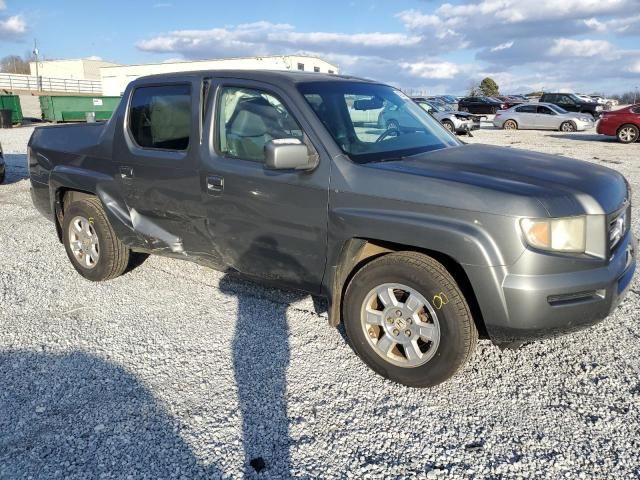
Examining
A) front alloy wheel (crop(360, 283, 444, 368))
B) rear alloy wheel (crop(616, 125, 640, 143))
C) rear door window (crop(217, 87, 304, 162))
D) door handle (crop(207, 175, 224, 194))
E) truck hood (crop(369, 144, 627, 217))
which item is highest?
rear door window (crop(217, 87, 304, 162))

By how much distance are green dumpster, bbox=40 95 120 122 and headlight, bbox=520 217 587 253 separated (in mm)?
29602

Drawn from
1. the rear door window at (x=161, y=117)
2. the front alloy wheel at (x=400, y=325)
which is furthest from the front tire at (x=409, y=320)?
the rear door window at (x=161, y=117)

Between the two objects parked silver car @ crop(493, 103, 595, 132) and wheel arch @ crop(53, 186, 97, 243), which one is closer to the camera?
wheel arch @ crop(53, 186, 97, 243)

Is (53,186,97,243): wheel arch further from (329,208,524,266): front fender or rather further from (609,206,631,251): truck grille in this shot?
(609,206,631,251): truck grille

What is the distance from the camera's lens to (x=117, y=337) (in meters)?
4.04

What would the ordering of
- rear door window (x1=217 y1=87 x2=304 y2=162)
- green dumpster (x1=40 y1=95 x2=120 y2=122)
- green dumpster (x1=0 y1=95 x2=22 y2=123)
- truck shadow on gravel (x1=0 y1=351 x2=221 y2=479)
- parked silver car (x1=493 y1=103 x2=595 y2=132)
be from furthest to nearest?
green dumpster (x1=40 y1=95 x2=120 y2=122) → green dumpster (x1=0 y1=95 x2=22 y2=123) → parked silver car (x1=493 y1=103 x2=595 y2=132) → rear door window (x1=217 y1=87 x2=304 y2=162) → truck shadow on gravel (x1=0 y1=351 x2=221 y2=479)

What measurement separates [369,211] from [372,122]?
0.99 metres

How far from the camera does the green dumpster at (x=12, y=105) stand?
1060 inches

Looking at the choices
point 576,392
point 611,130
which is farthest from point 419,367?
point 611,130

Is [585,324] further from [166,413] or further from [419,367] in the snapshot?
[166,413]

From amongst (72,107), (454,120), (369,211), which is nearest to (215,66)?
(72,107)

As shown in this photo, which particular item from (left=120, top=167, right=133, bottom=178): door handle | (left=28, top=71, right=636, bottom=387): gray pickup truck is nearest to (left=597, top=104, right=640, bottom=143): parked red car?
(left=28, top=71, right=636, bottom=387): gray pickup truck

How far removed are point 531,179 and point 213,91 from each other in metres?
2.38

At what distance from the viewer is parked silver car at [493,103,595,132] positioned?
84.9 feet
